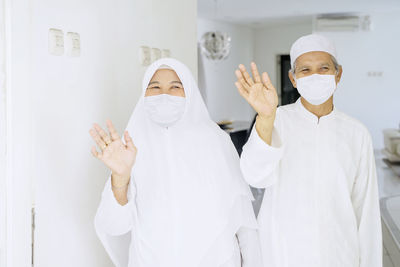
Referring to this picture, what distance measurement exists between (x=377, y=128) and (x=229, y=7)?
4097 mm

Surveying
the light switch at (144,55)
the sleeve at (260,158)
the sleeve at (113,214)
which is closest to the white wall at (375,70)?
the light switch at (144,55)

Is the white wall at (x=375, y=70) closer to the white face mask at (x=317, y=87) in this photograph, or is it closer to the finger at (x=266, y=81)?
the white face mask at (x=317, y=87)

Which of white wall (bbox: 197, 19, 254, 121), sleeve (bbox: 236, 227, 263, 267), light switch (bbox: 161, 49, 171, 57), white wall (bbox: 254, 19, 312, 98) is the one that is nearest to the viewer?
sleeve (bbox: 236, 227, 263, 267)

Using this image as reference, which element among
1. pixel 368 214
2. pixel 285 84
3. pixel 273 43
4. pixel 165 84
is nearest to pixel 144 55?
pixel 165 84

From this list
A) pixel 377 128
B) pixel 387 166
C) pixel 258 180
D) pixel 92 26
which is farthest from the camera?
pixel 377 128

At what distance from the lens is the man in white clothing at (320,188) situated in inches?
58.5

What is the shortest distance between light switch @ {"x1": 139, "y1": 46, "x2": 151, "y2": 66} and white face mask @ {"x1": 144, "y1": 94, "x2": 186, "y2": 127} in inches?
27.3

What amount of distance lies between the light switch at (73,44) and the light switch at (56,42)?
0.03 meters

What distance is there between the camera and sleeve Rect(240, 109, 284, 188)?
132 cm

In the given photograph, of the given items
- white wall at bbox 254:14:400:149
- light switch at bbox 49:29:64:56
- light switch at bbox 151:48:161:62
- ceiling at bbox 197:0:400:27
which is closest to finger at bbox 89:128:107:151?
light switch at bbox 49:29:64:56

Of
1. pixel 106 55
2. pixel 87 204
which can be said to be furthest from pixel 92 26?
pixel 87 204

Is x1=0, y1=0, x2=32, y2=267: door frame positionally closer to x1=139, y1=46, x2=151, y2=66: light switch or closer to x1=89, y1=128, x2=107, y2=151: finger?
x1=89, y1=128, x2=107, y2=151: finger

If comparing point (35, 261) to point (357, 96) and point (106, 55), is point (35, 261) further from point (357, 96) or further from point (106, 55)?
point (357, 96)

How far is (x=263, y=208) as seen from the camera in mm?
1566
